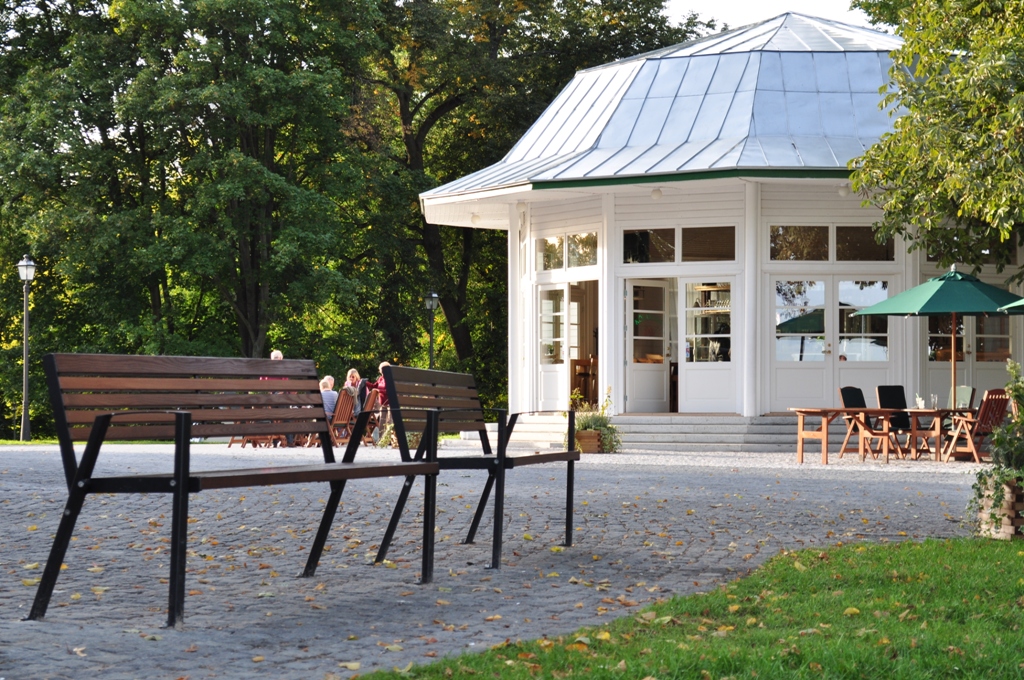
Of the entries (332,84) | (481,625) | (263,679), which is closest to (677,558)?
(481,625)

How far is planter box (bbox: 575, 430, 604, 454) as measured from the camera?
18438 millimetres

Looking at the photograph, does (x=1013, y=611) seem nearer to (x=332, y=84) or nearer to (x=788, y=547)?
(x=788, y=547)

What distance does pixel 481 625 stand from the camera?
540 cm

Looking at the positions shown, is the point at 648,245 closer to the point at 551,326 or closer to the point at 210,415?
the point at 551,326

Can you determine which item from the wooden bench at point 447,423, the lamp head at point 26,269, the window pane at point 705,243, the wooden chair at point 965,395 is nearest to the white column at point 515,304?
the window pane at point 705,243

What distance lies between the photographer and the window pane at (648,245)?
70.7ft

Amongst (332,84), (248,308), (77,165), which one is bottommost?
(248,308)

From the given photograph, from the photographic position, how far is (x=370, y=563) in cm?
717

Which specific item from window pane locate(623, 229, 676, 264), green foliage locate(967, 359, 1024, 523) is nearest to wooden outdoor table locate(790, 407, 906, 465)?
window pane locate(623, 229, 676, 264)

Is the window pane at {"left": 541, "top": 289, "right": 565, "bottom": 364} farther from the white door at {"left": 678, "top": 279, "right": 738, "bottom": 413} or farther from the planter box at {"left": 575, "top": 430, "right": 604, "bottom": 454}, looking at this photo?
the planter box at {"left": 575, "top": 430, "right": 604, "bottom": 454}

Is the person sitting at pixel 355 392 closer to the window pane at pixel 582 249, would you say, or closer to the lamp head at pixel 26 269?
the window pane at pixel 582 249

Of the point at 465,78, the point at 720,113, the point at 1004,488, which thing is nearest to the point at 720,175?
the point at 720,113

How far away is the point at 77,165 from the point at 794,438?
62.0 feet

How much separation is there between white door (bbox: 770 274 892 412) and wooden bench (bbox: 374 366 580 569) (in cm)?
1394
